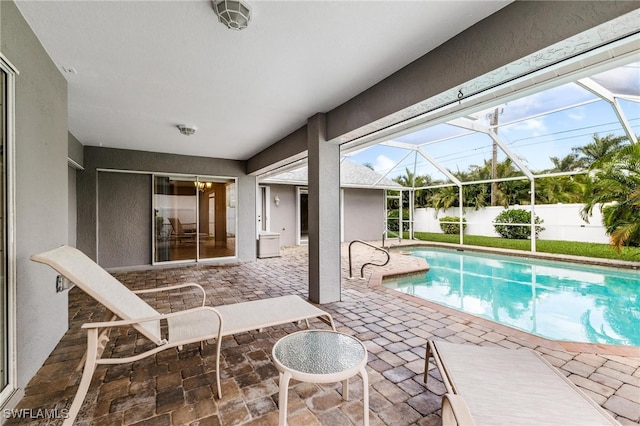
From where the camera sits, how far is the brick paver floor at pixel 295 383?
6.49ft

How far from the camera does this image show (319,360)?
6.12ft

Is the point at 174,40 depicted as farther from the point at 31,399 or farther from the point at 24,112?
the point at 31,399

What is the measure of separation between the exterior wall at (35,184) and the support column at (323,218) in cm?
330

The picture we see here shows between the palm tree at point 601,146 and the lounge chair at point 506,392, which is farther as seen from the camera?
the palm tree at point 601,146

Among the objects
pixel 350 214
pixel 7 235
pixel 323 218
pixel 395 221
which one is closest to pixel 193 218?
pixel 323 218

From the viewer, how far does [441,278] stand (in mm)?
7230

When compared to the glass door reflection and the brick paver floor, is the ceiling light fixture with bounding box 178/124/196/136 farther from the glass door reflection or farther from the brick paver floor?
the brick paver floor

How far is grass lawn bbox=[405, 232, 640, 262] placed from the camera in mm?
8650

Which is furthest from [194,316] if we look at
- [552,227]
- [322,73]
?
[552,227]

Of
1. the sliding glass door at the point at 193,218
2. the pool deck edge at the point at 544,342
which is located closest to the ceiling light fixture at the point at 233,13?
the pool deck edge at the point at 544,342

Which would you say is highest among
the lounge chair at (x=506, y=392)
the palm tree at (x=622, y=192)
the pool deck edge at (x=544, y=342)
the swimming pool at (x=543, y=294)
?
the palm tree at (x=622, y=192)

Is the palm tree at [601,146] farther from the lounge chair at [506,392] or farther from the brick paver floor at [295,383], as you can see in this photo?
the lounge chair at [506,392]

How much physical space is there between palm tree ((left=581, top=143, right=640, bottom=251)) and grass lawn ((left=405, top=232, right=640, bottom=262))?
3.99ft

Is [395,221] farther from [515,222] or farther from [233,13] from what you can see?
[233,13]
